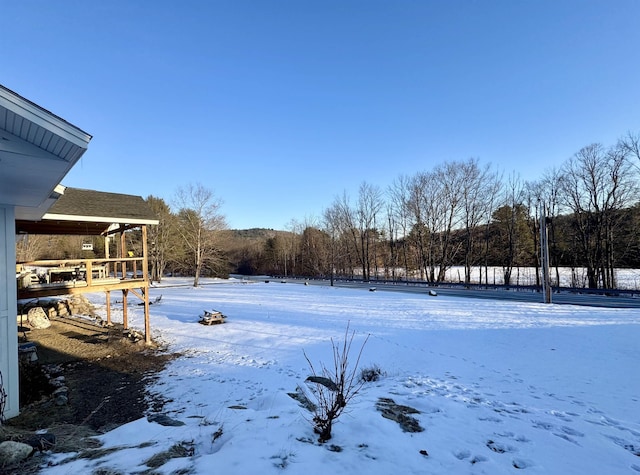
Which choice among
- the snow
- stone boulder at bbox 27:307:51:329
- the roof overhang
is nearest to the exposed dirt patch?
stone boulder at bbox 27:307:51:329

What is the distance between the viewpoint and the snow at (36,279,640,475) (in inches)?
116

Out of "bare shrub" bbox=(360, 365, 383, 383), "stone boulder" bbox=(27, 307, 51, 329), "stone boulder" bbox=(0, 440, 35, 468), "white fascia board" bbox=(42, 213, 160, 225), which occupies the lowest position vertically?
"bare shrub" bbox=(360, 365, 383, 383)

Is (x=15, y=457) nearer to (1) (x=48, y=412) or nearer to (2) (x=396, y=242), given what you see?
(1) (x=48, y=412)

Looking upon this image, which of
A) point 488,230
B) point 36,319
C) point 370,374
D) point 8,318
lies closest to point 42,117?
point 8,318

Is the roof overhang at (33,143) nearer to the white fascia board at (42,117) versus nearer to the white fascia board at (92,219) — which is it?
the white fascia board at (42,117)

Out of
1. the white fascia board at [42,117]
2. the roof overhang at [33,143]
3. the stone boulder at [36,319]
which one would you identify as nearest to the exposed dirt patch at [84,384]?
the stone boulder at [36,319]

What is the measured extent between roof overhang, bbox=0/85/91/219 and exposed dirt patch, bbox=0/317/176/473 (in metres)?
3.21

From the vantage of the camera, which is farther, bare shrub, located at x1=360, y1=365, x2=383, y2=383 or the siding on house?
bare shrub, located at x1=360, y1=365, x2=383, y2=383

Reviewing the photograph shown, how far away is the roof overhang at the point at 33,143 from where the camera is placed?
348 centimetres

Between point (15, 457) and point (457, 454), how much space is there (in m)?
4.25

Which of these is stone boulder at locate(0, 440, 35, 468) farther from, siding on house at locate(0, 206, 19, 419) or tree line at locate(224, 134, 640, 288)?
tree line at locate(224, 134, 640, 288)

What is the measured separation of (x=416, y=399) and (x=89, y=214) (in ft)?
32.9

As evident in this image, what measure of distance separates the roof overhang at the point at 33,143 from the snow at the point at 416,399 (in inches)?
135

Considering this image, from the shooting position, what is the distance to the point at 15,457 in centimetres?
276
